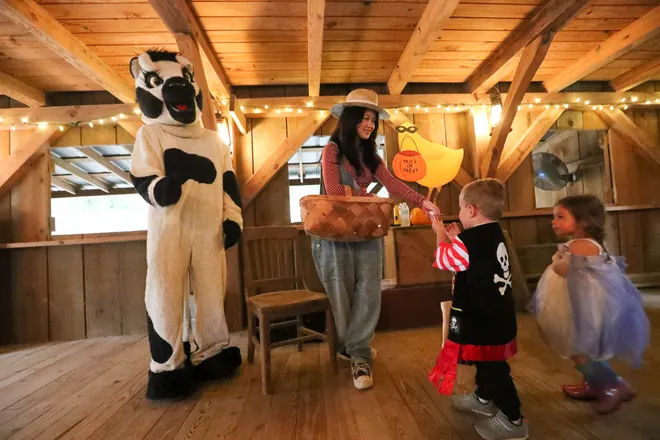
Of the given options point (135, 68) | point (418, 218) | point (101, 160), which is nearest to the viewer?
point (135, 68)

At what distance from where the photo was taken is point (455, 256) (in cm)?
117

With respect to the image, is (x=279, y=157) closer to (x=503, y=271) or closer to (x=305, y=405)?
(x=305, y=405)

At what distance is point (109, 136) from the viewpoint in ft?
10.0

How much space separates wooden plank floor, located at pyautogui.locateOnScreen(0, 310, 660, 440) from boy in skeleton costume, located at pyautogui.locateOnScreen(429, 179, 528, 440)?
0.15m

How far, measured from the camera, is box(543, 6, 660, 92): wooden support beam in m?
2.26

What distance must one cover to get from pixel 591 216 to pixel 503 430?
938 mm

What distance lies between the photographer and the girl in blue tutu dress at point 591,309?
128 cm

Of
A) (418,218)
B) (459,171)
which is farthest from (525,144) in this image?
(418,218)

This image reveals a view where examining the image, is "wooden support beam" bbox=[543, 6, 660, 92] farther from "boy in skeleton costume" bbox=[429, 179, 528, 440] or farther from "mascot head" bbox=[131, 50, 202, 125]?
"mascot head" bbox=[131, 50, 202, 125]

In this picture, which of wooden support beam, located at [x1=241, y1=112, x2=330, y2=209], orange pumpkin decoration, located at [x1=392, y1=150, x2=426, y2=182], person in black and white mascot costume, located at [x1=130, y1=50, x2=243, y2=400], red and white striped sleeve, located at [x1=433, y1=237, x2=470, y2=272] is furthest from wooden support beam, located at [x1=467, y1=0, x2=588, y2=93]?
person in black and white mascot costume, located at [x1=130, y1=50, x2=243, y2=400]

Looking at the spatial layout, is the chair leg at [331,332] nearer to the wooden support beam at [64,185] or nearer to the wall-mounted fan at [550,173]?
the wall-mounted fan at [550,173]

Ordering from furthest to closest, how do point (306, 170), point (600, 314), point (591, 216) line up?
point (306, 170) < point (591, 216) < point (600, 314)

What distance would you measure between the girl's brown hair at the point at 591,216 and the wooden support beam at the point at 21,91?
378 centimetres

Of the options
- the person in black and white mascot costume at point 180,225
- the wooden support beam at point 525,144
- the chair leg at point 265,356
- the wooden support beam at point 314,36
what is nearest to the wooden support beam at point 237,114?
the wooden support beam at point 314,36
